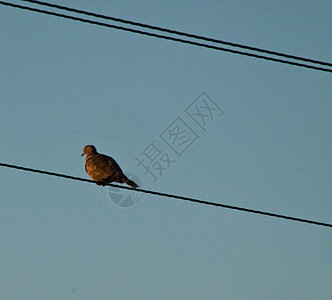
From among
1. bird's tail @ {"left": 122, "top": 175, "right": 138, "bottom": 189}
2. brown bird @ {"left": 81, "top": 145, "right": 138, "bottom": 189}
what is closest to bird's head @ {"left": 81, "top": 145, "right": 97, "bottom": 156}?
brown bird @ {"left": 81, "top": 145, "right": 138, "bottom": 189}

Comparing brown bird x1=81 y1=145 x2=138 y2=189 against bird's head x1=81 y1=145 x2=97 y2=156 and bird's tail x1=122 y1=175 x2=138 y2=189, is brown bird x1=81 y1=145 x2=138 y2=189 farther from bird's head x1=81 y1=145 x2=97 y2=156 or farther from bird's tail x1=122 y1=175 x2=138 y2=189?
bird's head x1=81 y1=145 x2=97 y2=156

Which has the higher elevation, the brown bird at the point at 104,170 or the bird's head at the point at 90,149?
the bird's head at the point at 90,149

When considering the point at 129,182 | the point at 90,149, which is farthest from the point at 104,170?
the point at 90,149

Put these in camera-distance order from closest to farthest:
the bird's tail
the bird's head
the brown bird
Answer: the bird's tail < the brown bird < the bird's head

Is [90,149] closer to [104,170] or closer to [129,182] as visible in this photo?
[104,170]

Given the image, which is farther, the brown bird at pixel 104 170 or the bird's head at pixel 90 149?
the bird's head at pixel 90 149

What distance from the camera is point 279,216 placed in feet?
31.4

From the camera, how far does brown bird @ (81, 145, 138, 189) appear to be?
1370 centimetres

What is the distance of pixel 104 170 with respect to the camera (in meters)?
13.9

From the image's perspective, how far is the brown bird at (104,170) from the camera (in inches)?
539

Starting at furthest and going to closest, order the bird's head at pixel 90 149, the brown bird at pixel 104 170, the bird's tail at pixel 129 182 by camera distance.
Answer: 1. the bird's head at pixel 90 149
2. the brown bird at pixel 104 170
3. the bird's tail at pixel 129 182

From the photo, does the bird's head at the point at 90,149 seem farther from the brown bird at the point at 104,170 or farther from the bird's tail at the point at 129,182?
the bird's tail at the point at 129,182

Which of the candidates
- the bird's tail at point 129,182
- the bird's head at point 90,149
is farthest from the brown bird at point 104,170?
the bird's head at point 90,149

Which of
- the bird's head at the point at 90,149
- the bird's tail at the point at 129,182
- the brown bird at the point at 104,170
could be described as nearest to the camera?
the bird's tail at the point at 129,182
